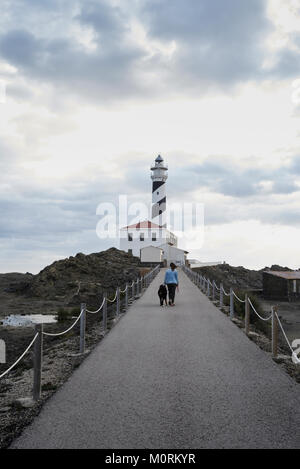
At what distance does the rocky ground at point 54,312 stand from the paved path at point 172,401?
42 cm

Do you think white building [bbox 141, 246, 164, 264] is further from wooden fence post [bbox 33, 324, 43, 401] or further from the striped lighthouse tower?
wooden fence post [bbox 33, 324, 43, 401]

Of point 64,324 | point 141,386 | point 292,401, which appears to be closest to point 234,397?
Result: point 292,401

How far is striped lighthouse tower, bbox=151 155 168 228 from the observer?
78.9 m

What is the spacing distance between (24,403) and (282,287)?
45.0 meters

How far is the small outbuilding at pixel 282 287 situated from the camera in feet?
155

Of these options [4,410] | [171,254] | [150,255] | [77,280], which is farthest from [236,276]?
[4,410]

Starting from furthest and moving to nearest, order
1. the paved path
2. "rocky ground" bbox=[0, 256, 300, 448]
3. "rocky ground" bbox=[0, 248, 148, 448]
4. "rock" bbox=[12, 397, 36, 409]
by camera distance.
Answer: "rocky ground" bbox=[0, 256, 300, 448]
"rocky ground" bbox=[0, 248, 148, 448]
"rock" bbox=[12, 397, 36, 409]
the paved path

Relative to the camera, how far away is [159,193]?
79.1 m

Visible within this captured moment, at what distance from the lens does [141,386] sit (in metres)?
7.36

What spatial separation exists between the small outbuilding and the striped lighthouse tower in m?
30.3

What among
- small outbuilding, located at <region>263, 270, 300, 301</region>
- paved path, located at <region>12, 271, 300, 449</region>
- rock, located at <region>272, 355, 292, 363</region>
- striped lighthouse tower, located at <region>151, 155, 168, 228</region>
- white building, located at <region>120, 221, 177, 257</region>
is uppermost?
striped lighthouse tower, located at <region>151, 155, 168, 228</region>

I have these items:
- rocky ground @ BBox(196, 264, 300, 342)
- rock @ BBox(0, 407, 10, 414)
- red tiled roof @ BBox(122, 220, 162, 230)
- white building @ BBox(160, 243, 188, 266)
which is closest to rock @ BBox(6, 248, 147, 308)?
rocky ground @ BBox(196, 264, 300, 342)

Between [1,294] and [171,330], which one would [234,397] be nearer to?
[171,330]

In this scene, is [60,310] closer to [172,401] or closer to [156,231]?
[172,401]
